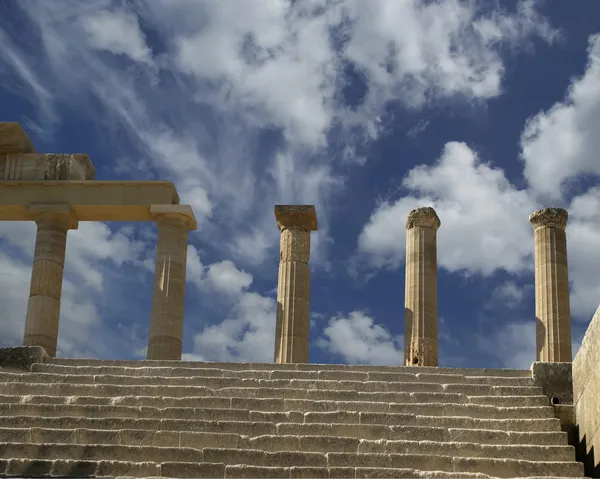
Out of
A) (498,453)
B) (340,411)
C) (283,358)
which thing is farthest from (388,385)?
(283,358)

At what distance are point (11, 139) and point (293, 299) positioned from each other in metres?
9.58

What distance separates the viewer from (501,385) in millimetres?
21250

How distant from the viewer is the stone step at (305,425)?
18.9 metres

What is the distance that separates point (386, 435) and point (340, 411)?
3.27ft

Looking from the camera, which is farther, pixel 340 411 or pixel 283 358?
pixel 283 358

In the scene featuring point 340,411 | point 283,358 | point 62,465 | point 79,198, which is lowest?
point 62,465

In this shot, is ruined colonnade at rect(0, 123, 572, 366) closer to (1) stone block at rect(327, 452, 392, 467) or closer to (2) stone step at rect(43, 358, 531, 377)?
(2) stone step at rect(43, 358, 531, 377)

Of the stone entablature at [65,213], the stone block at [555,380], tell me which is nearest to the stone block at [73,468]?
the stone block at [555,380]

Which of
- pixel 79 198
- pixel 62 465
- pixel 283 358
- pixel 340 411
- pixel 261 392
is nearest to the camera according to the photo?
pixel 62 465

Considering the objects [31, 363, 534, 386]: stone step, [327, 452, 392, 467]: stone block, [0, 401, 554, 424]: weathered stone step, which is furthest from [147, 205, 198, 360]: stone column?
[327, 452, 392, 467]: stone block

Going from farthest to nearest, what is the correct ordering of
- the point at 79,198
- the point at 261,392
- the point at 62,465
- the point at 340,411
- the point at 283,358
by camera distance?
1. the point at 79,198
2. the point at 283,358
3. the point at 261,392
4. the point at 340,411
5. the point at 62,465

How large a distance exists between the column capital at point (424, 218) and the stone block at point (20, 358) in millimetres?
11708

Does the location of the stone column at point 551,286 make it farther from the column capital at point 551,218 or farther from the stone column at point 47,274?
the stone column at point 47,274

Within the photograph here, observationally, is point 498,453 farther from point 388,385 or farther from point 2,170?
point 2,170
